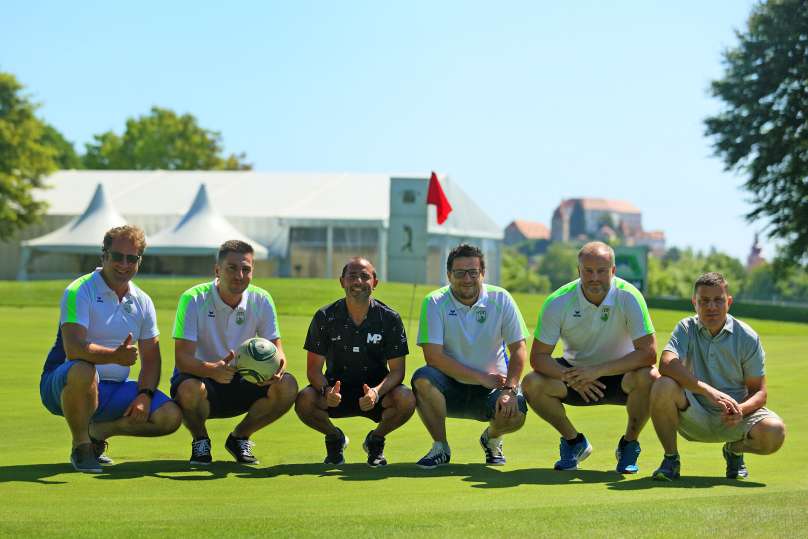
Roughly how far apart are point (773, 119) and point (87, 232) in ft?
104

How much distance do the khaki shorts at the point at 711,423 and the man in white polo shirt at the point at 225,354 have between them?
2.93 metres

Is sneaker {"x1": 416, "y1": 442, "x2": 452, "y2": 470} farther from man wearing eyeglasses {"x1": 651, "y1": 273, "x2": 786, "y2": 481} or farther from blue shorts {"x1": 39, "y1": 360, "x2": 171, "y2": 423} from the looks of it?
blue shorts {"x1": 39, "y1": 360, "x2": 171, "y2": 423}

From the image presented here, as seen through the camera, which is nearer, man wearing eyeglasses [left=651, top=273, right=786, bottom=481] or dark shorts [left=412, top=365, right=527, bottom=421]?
man wearing eyeglasses [left=651, top=273, right=786, bottom=481]

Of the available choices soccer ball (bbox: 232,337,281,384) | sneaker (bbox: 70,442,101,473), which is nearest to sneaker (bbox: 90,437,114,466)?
sneaker (bbox: 70,442,101,473)

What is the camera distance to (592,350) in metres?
9.63

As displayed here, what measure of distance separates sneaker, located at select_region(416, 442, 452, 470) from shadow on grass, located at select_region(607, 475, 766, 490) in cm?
146

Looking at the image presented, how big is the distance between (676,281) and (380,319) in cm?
13081

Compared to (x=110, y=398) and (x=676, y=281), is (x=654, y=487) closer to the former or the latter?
(x=110, y=398)

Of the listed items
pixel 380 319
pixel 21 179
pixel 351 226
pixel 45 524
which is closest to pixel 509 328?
pixel 380 319

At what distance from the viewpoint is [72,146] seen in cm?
13075

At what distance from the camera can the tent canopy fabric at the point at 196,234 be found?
57.0 m

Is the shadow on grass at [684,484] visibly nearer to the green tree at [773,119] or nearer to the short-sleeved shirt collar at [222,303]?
the short-sleeved shirt collar at [222,303]

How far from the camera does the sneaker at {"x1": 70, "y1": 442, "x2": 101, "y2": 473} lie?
873cm

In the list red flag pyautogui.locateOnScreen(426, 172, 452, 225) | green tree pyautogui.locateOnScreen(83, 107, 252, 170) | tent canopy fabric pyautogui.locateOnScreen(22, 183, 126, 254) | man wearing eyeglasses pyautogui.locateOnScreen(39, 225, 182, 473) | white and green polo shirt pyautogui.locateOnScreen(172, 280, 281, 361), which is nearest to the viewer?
man wearing eyeglasses pyautogui.locateOnScreen(39, 225, 182, 473)
